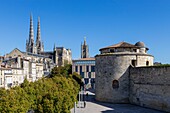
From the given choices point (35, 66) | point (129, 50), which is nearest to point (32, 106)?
point (129, 50)

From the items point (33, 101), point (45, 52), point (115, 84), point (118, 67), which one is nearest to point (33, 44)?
point (45, 52)

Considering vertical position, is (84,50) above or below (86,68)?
above

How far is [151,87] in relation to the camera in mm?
24797

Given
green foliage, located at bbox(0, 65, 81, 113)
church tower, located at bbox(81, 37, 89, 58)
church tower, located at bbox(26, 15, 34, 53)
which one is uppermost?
church tower, located at bbox(26, 15, 34, 53)

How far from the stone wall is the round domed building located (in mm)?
986

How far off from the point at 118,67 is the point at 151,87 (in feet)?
18.0

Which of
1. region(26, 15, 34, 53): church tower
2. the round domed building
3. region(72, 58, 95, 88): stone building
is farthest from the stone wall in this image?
region(26, 15, 34, 53): church tower

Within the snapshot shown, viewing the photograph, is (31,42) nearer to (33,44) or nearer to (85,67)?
(33,44)

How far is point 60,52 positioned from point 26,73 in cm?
4212

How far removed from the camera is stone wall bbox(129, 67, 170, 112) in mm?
22658

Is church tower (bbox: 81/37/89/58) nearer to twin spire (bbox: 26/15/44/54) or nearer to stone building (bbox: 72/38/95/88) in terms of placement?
stone building (bbox: 72/38/95/88)

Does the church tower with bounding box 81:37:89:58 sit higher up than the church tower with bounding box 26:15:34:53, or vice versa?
the church tower with bounding box 26:15:34:53

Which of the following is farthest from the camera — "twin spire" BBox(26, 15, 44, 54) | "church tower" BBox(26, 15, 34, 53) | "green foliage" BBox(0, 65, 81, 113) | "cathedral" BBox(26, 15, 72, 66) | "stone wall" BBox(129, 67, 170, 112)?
"twin spire" BBox(26, 15, 44, 54)

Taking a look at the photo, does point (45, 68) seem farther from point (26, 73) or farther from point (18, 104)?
point (18, 104)
